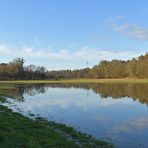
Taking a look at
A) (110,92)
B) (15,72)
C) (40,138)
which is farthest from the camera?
(15,72)

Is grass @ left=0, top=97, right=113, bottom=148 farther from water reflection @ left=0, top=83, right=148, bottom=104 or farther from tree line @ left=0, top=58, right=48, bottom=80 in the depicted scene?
tree line @ left=0, top=58, right=48, bottom=80

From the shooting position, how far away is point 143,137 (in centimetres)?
1952

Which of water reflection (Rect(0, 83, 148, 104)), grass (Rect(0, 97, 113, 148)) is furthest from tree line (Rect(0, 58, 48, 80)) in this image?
grass (Rect(0, 97, 113, 148))

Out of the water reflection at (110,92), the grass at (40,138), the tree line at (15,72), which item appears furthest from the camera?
the tree line at (15,72)

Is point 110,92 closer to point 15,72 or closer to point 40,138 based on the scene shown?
point 40,138

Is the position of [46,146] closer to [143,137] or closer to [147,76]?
[143,137]

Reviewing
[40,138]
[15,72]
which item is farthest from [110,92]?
[15,72]

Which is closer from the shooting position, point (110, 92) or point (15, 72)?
point (110, 92)

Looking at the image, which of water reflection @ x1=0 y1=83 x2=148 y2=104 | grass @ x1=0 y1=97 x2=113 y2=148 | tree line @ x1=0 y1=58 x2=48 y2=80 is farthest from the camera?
tree line @ x1=0 y1=58 x2=48 y2=80

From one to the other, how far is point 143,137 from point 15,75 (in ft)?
528

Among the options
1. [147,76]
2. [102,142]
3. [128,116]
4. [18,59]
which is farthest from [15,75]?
[102,142]

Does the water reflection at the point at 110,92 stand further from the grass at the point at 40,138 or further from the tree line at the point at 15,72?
the tree line at the point at 15,72

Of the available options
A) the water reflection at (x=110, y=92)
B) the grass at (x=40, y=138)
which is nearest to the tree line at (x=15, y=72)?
the water reflection at (x=110, y=92)

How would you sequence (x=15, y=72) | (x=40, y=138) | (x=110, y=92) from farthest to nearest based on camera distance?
(x=15, y=72) → (x=110, y=92) → (x=40, y=138)
